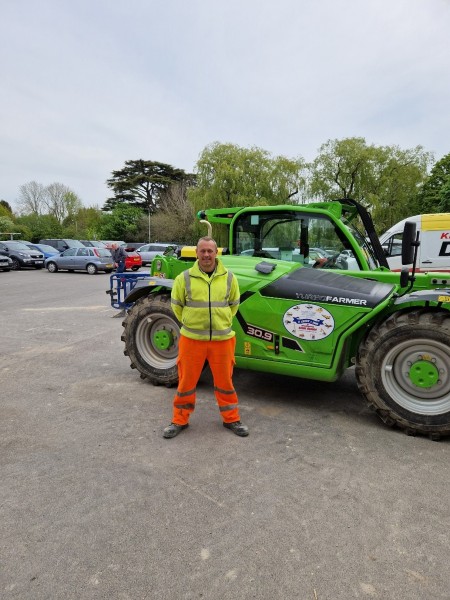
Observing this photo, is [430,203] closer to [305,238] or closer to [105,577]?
[305,238]

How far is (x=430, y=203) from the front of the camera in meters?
33.1

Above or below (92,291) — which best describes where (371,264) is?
above

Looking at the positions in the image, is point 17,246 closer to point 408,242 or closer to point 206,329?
point 206,329

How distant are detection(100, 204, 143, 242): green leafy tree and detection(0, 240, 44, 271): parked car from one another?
26.0m

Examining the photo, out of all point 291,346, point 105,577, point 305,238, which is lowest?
point 105,577

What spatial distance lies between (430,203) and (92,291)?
2902cm

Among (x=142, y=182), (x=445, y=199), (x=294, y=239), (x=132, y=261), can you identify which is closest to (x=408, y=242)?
(x=294, y=239)

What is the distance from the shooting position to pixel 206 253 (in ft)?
11.4

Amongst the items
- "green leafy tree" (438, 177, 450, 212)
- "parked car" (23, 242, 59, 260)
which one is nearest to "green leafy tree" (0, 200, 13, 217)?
"parked car" (23, 242, 59, 260)

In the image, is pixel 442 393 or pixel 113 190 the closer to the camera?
pixel 442 393

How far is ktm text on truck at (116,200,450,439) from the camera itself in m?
3.49

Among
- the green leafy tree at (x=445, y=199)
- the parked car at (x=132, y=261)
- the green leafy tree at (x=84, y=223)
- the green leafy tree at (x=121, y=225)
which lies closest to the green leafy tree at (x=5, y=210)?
the green leafy tree at (x=84, y=223)

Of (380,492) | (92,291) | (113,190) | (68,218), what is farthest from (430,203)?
(68,218)

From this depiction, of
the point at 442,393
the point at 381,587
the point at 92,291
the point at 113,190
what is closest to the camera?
the point at 381,587
